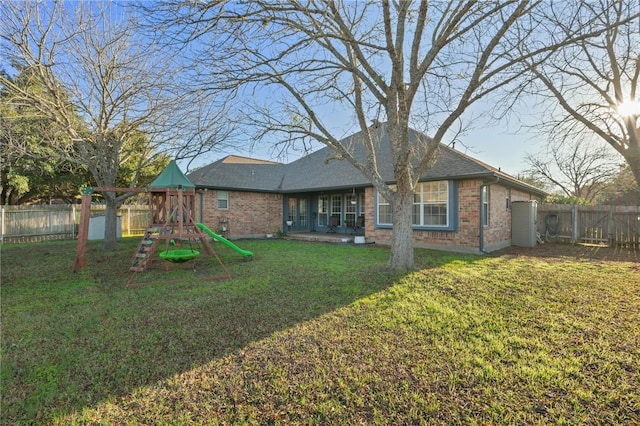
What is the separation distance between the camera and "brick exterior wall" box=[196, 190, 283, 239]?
1433 cm

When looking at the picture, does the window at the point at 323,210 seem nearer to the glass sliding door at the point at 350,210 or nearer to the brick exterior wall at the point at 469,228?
the glass sliding door at the point at 350,210

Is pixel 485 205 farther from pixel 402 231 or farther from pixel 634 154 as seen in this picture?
pixel 402 231

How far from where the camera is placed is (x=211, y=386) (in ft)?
8.71

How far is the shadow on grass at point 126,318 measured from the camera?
2.73 metres

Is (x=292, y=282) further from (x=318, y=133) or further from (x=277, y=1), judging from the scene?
(x=277, y=1)

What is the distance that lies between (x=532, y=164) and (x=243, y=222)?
27.5 meters

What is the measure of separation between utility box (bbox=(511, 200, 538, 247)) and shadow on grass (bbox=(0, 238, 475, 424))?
670 centimetres

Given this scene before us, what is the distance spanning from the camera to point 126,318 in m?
4.28

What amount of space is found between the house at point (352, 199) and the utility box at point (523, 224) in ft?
1.20

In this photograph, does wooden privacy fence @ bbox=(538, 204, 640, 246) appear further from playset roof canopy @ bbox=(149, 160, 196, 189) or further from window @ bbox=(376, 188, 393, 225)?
playset roof canopy @ bbox=(149, 160, 196, 189)

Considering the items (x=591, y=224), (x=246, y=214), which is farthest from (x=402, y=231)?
(x=591, y=224)

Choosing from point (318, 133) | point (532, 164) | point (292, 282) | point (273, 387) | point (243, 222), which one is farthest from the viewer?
point (532, 164)

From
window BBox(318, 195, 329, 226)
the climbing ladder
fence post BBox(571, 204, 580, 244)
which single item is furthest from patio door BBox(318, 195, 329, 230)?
fence post BBox(571, 204, 580, 244)

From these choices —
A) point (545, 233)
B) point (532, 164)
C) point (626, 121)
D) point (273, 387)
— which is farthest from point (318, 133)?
point (532, 164)
